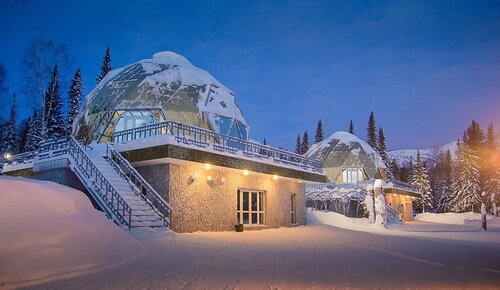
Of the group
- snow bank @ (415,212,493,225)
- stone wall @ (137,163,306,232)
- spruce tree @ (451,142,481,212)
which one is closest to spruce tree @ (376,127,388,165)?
spruce tree @ (451,142,481,212)

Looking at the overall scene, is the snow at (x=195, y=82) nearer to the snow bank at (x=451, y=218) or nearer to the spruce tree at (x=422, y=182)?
the snow bank at (x=451, y=218)

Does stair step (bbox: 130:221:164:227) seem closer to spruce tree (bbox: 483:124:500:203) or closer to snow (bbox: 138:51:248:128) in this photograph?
snow (bbox: 138:51:248:128)

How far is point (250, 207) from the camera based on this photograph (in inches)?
776

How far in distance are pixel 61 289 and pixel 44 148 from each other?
14.4 m

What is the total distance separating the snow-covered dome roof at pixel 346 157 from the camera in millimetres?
43219

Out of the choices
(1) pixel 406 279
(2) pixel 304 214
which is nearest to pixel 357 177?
(2) pixel 304 214

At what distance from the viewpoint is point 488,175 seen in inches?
2271

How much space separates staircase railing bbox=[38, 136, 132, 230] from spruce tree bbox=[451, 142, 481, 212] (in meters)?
55.3

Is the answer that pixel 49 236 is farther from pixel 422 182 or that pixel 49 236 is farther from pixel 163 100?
pixel 422 182

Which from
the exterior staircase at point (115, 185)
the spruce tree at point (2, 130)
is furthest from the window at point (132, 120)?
the spruce tree at point (2, 130)

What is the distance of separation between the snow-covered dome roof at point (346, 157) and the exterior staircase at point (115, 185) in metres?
30.8

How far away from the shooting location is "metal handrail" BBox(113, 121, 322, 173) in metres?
15.8

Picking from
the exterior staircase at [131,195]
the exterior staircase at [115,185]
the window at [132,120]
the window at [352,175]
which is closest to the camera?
the exterior staircase at [115,185]

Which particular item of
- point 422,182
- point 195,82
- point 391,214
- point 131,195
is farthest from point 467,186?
point 131,195
